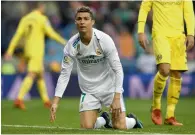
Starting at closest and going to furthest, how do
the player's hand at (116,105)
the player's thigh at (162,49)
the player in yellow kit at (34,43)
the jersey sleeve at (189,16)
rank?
the player's hand at (116,105) < the player's thigh at (162,49) < the jersey sleeve at (189,16) < the player in yellow kit at (34,43)

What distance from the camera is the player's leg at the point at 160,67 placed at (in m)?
12.0

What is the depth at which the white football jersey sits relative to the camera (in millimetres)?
10844

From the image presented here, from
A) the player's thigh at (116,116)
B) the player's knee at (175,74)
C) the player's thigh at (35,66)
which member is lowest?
the player's thigh at (116,116)

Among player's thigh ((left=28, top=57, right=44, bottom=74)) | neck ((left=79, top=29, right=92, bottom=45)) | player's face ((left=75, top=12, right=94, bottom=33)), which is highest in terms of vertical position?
player's face ((left=75, top=12, right=94, bottom=33))

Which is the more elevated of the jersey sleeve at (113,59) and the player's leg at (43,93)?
the jersey sleeve at (113,59)

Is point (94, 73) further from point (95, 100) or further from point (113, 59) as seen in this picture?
point (113, 59)

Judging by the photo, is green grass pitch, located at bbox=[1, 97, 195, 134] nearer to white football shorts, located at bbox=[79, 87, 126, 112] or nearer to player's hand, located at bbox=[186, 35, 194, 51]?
white football shorts, located at bbox=[79, 87, 126, 112]

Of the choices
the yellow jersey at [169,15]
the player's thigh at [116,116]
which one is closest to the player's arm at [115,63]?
the player's thigh at [116,116]

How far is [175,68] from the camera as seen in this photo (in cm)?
1233

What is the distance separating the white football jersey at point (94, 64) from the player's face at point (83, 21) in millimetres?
197

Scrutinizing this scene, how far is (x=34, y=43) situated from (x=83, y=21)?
26.4 ft

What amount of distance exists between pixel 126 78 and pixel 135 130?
1162 cm

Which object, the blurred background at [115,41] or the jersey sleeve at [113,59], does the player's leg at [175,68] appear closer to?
the jersey sleeve at [113,59]

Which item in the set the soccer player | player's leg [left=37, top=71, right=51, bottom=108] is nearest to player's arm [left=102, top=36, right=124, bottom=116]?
the soccer player
